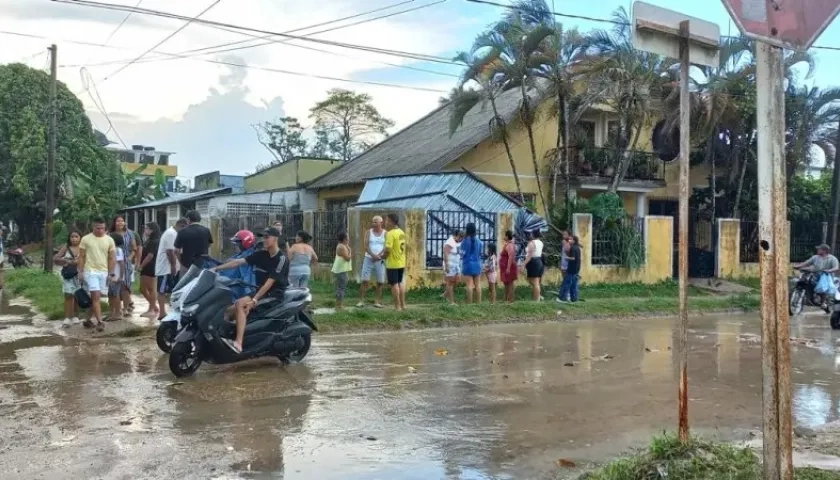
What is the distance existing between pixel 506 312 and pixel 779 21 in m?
11.0

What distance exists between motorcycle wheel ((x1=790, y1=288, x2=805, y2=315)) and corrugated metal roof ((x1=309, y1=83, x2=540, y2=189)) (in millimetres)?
9646

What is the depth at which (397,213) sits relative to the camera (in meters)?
17.7

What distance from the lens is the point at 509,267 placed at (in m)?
16.8

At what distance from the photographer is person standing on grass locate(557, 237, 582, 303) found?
16.8m

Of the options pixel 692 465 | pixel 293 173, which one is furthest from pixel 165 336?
pixel 293 173

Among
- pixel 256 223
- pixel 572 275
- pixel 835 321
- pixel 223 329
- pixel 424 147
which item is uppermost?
pixel 424 147

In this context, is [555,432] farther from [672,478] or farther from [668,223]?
[668,223]

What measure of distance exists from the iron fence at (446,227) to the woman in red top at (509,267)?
1.76 m

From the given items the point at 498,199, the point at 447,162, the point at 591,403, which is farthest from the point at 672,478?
the point at 447,162

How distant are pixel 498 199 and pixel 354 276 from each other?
4.21 meters

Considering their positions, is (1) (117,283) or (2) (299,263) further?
(2) (299,263)

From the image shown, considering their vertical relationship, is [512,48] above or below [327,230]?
above

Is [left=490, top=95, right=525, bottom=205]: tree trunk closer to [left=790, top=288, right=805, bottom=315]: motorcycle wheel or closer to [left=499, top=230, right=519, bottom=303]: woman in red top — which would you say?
[left=499, top=230, right=519, bottom=303]: woman in red top

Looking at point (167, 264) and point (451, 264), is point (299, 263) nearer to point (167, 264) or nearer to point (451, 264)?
point (167, 264)
